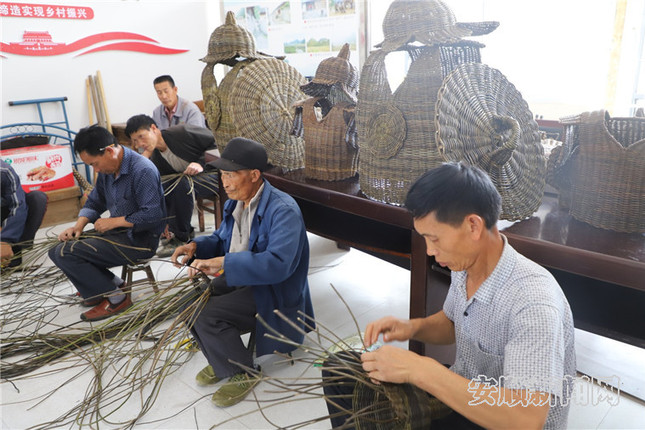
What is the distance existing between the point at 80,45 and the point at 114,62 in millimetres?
423

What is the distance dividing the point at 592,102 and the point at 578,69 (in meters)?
0.31

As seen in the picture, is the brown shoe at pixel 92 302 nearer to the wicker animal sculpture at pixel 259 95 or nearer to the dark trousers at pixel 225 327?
the dark trousers at pixel 225 327

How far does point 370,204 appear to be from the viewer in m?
2.28

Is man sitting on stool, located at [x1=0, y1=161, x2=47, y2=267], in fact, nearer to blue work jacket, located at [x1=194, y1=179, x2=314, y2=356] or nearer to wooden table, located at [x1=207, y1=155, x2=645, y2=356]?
blue work jacket, located at [x1=194, y1=179, x2=314, y2=356]

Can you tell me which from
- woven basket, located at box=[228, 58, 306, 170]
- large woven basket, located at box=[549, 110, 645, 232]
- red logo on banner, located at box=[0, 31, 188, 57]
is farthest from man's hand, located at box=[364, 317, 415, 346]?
red logo on banner, located at box=[0, 31, 188, 57]

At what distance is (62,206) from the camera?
5223 millimetres

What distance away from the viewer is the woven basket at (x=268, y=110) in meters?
3.15

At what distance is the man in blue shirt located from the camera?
299cm

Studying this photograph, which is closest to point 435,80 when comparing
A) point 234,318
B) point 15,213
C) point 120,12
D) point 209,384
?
point 234,318

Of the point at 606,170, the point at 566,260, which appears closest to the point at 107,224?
the point at 566,260

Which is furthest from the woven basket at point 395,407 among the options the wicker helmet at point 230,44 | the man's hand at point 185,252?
the wicker helmet at point 230,44

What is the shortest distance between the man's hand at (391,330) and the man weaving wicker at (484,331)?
0.49 ft

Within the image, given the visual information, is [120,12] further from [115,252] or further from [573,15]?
[573,15]

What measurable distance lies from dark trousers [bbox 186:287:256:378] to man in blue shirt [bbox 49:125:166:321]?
3.56ft
